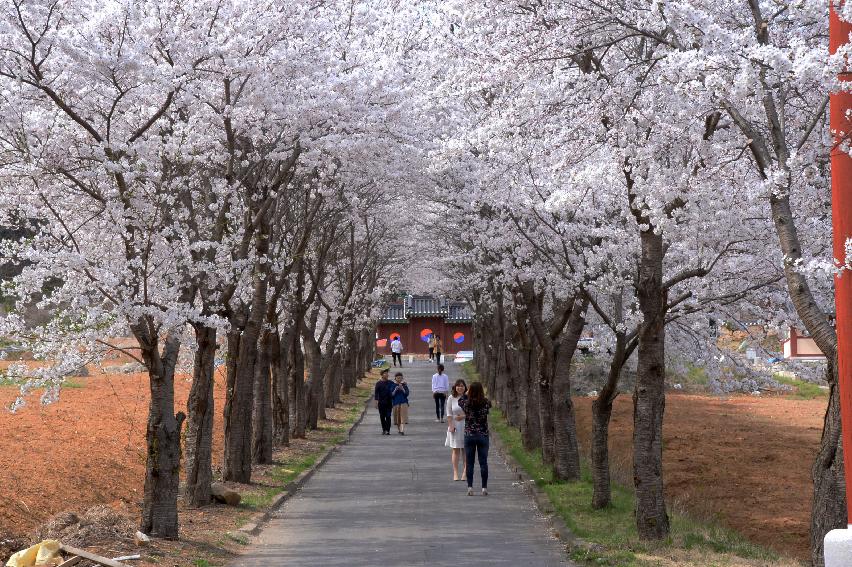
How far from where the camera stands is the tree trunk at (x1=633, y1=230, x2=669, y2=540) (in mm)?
12539

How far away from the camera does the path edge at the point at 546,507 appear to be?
12906mm

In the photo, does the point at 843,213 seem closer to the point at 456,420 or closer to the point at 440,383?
the point at 456,420

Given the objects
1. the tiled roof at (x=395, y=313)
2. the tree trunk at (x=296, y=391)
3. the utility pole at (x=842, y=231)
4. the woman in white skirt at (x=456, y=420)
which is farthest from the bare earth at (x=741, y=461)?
the tiled roof at (x=395, y=313)

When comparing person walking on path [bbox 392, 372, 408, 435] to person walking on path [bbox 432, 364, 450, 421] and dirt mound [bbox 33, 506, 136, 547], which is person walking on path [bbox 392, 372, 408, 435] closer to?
person walking on path [bbox 432, 364, 450, 421]

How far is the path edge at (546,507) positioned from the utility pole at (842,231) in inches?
203

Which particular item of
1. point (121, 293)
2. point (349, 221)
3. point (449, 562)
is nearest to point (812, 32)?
point (449, 562)

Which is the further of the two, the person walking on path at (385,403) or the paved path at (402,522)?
the person walking on path at (385,403)

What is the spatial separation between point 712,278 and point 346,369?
111 feet

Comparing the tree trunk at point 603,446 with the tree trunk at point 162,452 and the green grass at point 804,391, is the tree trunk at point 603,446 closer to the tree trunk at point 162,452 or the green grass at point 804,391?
the tree trunk at point 162,452

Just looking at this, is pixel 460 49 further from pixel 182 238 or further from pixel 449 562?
pixel 449 562

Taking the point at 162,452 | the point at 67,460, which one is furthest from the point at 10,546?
the point at 67,460

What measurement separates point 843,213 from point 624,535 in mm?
6821

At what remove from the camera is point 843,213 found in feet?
24.1

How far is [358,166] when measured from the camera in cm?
1905
